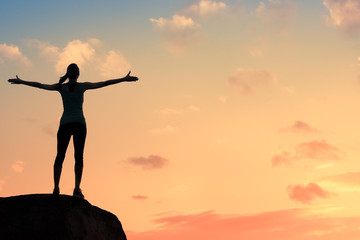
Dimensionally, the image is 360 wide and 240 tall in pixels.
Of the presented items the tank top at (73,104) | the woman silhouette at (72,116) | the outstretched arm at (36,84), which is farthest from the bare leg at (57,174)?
the outstretched arm at (36,84)

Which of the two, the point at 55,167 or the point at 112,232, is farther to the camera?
the point at 112,232

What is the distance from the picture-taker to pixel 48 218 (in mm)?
12125

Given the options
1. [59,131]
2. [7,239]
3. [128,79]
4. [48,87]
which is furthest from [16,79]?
[7,239]

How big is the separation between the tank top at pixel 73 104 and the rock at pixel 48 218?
184cm

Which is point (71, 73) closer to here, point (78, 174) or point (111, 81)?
point (111, 81)

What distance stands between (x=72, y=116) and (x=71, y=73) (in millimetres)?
1048

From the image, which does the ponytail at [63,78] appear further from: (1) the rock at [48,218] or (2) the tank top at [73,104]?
(1) the rock at [48,218]

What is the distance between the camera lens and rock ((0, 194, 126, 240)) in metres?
12.0

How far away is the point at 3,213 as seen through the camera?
12359 millimetres

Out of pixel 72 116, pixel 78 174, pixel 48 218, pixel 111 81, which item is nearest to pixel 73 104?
pixel 72 116

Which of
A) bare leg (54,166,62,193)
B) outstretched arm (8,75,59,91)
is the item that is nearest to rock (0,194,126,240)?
bare leg (54,166,62,193)

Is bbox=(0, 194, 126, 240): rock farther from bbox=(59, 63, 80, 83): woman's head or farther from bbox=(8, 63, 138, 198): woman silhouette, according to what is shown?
bbox=(59, 63, 80, 83): woman's head

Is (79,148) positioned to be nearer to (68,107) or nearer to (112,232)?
(68,107)

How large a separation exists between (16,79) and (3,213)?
3155 mm
